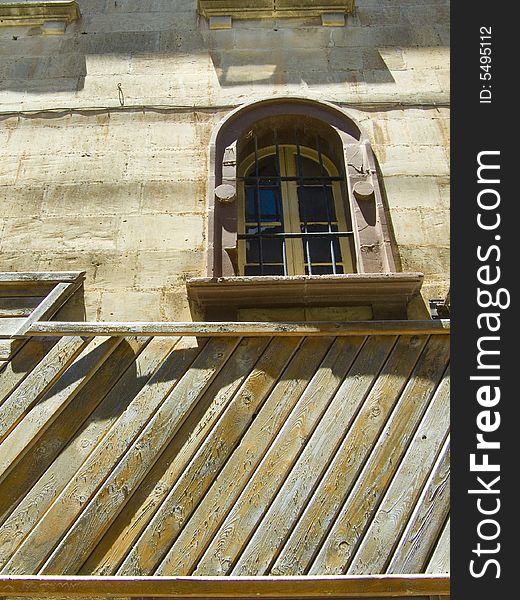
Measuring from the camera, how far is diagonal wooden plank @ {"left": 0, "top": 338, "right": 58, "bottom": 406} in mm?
4680

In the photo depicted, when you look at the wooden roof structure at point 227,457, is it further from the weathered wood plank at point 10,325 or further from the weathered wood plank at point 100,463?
the weathered wood plank at point 10,325

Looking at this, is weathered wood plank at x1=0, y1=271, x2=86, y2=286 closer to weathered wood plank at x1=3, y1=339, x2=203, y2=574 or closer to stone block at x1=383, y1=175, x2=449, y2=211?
weathered wood plank at x1=3, y1=339, x2=203, y2=574

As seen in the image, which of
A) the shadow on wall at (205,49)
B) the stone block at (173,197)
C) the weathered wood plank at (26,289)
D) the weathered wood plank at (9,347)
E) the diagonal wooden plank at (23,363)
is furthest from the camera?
the shadow on wall at (205,49)

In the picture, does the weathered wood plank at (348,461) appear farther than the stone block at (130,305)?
No

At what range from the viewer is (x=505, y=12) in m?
4.87

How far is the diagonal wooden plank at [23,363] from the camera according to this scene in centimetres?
468

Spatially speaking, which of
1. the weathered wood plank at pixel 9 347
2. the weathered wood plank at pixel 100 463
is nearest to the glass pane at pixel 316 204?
the weathered wood plank at pixel 100 463

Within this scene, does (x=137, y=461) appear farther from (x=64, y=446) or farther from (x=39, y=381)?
(x=39, y=381)

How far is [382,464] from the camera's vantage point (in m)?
4.32

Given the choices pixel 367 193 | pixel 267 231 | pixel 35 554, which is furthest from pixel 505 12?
pixel 35 554

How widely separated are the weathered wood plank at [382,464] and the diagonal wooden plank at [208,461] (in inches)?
36.7

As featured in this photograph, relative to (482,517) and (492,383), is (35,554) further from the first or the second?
(492,383)

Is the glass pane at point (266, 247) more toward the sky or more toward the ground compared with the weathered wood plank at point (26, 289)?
more toward the sky

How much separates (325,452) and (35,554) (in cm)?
211
